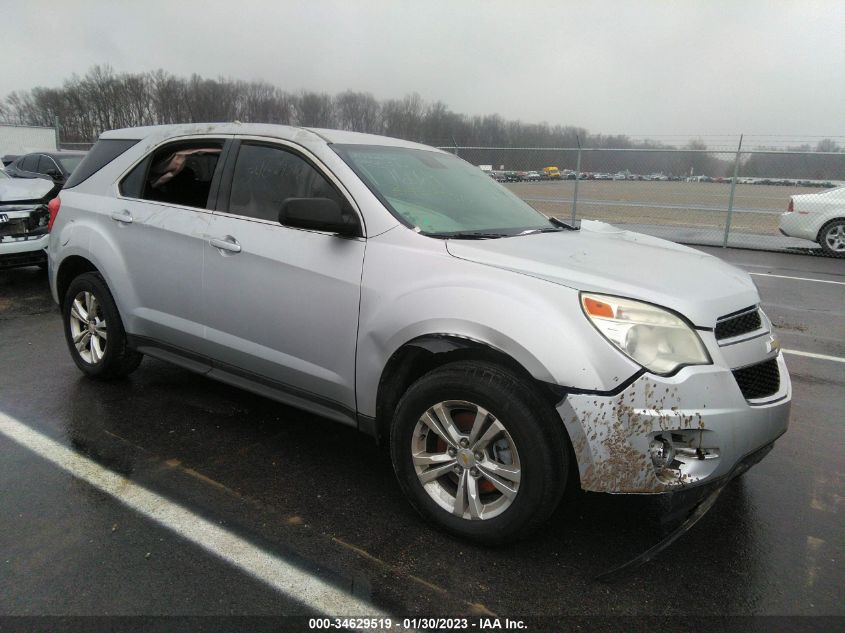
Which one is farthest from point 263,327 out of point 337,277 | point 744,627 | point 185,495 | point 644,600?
point 744,627

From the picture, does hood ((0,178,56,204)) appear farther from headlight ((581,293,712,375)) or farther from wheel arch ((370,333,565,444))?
headlight ((581,293,712,375))

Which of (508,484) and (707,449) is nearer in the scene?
(707,449)

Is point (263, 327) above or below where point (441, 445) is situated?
above

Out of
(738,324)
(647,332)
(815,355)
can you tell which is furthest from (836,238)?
(647,332)

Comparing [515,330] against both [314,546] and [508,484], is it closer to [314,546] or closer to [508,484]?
[508,484]

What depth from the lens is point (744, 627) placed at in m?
2.21

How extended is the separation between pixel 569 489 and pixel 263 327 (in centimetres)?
182

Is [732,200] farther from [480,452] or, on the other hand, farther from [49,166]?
[49,166]

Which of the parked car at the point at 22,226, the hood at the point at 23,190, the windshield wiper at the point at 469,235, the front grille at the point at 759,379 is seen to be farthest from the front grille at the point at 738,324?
the hood at the point at 23,190

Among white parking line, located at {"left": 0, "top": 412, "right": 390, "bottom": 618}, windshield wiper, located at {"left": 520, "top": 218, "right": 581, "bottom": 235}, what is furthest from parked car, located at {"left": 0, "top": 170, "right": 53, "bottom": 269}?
windshield wiper, located at {"left": 520, "top": 218, "right": 581, "bottom": 235}

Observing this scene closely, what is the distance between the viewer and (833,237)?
11766 mm

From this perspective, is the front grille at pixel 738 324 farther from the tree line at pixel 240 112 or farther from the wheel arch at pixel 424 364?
the tree line at pixel 240 112

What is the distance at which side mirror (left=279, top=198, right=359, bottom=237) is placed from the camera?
112 inches

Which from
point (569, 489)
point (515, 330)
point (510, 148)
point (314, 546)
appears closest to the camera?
point (515, 330)
